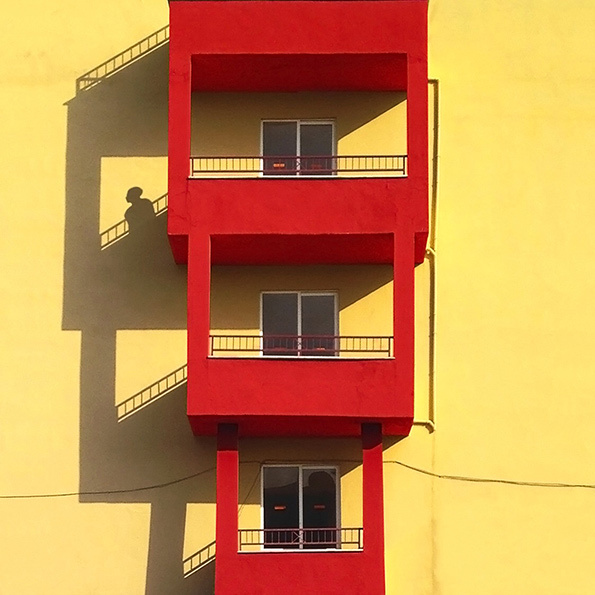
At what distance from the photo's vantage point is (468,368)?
33.0 m

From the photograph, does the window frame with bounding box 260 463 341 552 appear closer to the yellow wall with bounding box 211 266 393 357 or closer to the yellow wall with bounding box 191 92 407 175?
the yellow wall with bounding box 211 266 393 357

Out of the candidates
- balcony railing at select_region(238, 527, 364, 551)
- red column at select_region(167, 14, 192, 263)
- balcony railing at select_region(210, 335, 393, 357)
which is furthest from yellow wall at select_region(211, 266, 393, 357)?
balcony railing at select_region(238, 527, 364, 551)

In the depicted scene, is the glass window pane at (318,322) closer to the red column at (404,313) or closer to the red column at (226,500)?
the red column at (404,313)

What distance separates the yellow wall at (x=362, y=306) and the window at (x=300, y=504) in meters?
0.40

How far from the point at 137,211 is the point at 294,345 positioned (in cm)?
379

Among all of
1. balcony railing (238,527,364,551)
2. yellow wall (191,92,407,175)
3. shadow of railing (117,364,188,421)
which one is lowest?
balcony railing (238,527,364,551)

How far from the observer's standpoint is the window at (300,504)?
32188 mm

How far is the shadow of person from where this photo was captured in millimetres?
33656

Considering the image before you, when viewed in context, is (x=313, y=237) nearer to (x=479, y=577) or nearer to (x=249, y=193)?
(x=249, y=193)

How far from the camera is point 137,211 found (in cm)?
3372

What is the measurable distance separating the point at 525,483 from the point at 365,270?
4.68m

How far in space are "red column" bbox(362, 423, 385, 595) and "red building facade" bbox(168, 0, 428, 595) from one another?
2cm

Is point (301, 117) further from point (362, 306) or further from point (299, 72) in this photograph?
point (362, 306)

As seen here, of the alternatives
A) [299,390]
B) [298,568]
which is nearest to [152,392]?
[299,390]
